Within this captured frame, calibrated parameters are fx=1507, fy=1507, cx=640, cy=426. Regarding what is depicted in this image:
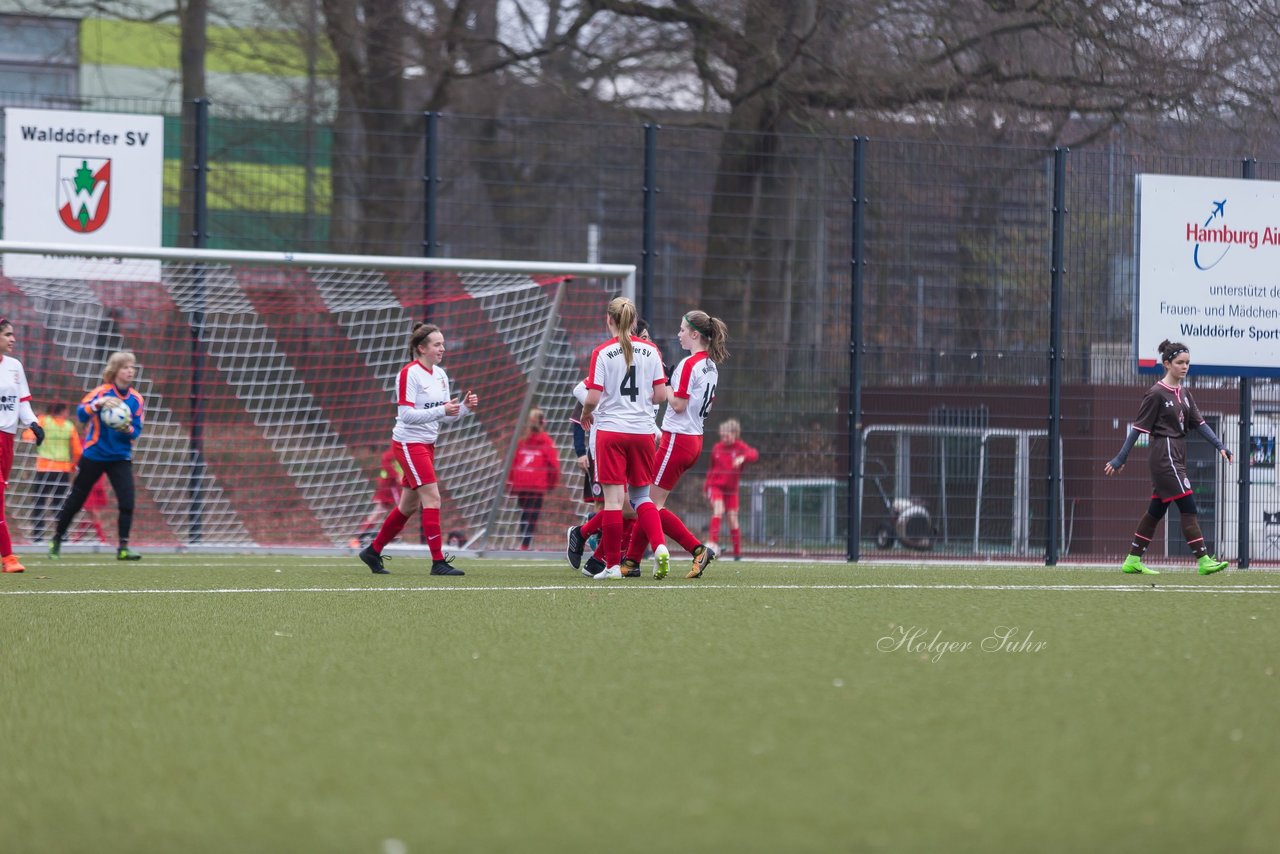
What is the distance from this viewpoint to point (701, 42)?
768 inches

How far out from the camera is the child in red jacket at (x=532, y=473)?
44.9ft

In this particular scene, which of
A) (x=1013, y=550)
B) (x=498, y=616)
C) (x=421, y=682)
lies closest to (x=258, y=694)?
(x=421, y=682)

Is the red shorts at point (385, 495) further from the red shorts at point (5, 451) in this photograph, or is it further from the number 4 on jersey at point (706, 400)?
the number 4 on jersey at point (706, 400)

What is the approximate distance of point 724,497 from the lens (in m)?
14.4

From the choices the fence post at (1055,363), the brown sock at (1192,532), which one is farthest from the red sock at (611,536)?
the fence post at (1055,363)

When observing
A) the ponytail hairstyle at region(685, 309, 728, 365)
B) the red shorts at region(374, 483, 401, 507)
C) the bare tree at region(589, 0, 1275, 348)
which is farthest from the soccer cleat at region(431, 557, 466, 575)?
the bare tree at region(589, 0, 1275, 348)

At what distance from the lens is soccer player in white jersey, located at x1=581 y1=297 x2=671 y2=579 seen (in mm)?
9812

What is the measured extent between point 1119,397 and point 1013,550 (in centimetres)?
184

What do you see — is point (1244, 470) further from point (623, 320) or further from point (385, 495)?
point (385, 495)

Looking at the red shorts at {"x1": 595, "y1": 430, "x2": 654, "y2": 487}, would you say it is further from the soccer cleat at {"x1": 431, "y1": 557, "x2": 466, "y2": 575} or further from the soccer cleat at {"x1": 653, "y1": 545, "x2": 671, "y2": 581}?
the soccer cleat at {"x1": 431, "y1": 557, "x2": 466, "y2": 575}

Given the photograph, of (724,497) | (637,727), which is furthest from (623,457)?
(637,727)

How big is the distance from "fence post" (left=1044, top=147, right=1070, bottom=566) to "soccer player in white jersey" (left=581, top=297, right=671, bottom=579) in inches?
240

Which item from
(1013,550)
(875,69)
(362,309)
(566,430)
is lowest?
(1013,550)

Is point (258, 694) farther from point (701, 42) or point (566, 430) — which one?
point (701, 42)
